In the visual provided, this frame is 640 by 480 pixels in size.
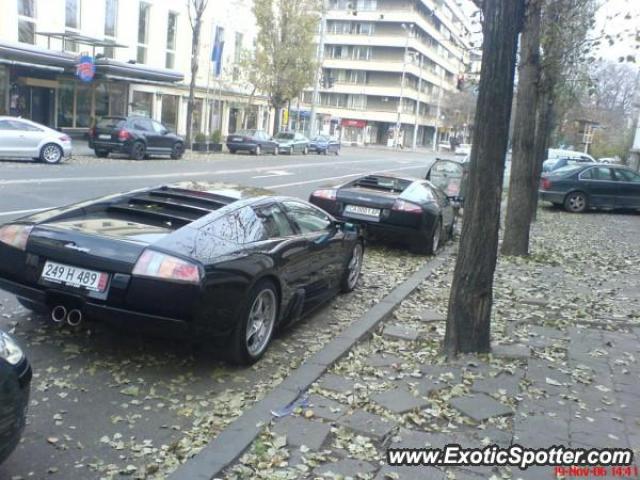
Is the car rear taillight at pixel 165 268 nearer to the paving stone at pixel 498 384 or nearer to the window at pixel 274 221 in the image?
the window at pixel 274 221

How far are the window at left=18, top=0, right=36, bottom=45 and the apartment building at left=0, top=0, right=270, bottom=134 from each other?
0.04 m

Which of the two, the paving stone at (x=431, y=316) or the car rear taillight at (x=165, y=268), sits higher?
the car rear taillight at (x=165, y=268)

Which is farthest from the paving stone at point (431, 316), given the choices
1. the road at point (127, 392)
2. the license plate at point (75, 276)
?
the license plate at point (75, 276)

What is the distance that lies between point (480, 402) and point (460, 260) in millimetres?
1261

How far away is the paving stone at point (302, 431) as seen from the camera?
388 cm

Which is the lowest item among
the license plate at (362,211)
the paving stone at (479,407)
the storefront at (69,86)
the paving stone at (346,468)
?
the paving stone at (346,468)

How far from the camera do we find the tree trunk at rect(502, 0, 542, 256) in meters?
10.4

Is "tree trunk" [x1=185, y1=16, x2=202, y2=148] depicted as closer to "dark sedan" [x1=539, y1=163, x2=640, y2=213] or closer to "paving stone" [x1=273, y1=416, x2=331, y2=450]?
"dark sedan" [x1=539, y1=163, x2=640, y2=213]

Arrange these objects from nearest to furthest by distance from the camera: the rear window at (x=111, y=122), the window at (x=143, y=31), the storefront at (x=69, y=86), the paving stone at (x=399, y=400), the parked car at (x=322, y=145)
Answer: the paving stone at (x=399, y=400) → the rear window at (x=111, y=122) → the storefront at (x=69, y=86) → the window at (x=143, y=31) → the parked car at (x=322, y=145)

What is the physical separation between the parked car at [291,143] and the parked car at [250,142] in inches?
118

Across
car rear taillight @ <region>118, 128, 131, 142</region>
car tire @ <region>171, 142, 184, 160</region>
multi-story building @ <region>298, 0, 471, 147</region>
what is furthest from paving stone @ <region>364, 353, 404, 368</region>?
multi-story building @ <region>298, 0, 471, 147</region>

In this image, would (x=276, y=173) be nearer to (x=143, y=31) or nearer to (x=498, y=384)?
(x=143, y=31)

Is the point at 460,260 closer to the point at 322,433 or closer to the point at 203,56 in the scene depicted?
the point at 322,433

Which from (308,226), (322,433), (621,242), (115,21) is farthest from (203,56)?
(322,433)
